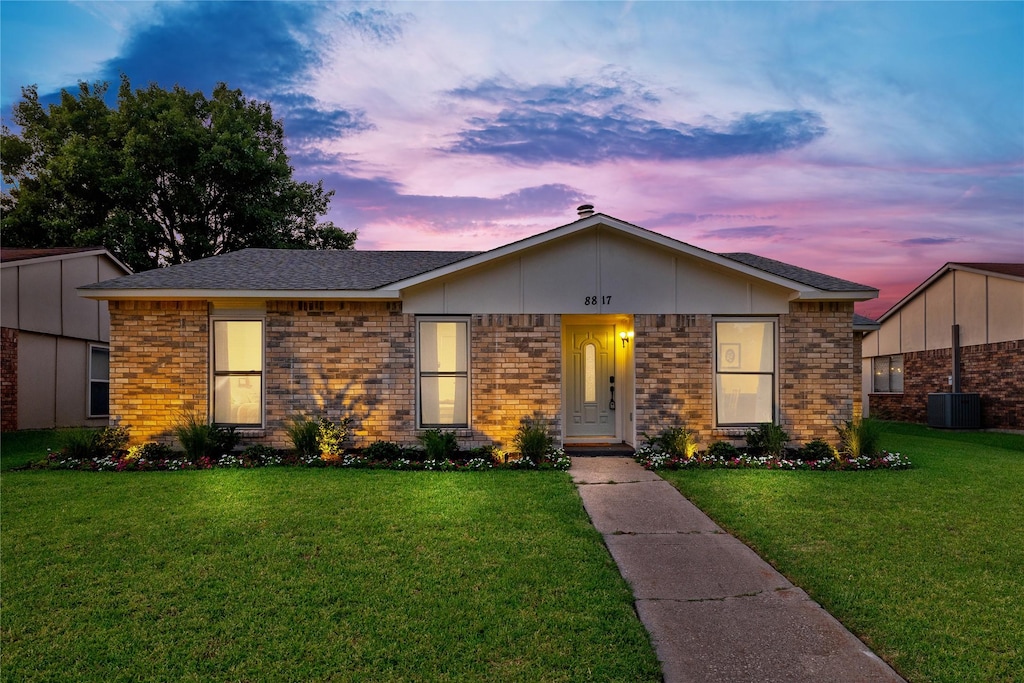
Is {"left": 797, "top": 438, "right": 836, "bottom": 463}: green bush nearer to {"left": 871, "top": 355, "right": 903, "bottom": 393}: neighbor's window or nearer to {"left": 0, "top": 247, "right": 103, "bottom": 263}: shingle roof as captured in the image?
{"left": 871, "top": 355, "right": 903, "bottom": 393}: neighbor's window

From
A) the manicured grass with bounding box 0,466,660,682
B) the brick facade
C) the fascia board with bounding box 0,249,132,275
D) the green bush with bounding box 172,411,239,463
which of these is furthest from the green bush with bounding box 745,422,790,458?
the fascia board with bounding box 0,249,132,275

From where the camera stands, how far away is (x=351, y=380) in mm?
10555

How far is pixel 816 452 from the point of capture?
10.3 metres

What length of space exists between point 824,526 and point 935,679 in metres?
3.14

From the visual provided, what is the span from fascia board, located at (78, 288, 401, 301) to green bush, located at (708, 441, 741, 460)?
606 centimetres

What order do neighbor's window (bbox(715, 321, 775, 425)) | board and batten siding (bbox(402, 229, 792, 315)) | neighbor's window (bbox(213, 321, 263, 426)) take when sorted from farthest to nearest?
neighbor's window (bbox(715, 321, 775, 425)), neighbor's window (bbox(213, 321, 263, 426)), board and batten siding (bbox(402, 229, 792, 315))

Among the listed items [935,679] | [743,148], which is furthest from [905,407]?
[935,679]

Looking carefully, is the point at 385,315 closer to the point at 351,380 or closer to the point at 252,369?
the point at 351,380

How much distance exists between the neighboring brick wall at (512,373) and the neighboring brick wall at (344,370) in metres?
1.19

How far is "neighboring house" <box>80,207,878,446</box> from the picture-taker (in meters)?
10.5

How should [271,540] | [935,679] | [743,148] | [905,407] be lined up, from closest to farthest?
[935,679] → [271,540] → [743,148] → [905,407]

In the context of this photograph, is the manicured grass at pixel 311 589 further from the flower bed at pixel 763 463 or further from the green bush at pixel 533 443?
the flower bed at pixel 763 463

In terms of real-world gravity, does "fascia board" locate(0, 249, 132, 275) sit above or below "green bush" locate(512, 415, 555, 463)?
above

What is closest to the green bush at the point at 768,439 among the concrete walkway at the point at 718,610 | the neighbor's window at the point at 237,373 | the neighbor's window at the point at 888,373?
the concrete walkway at the point at 718,610
